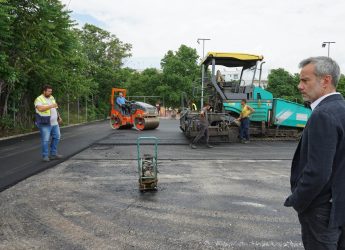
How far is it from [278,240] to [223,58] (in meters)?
10.0

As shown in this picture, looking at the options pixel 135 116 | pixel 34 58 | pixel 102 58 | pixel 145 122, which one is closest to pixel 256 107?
pixel 145 122

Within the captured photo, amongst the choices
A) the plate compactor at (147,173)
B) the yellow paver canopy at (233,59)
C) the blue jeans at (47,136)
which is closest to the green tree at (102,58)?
the yellow paver canopy at (233,59)

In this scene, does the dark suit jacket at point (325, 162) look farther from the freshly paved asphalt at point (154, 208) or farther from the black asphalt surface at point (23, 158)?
the black asphalt surface at point (23, 158)

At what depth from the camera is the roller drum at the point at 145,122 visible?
1756 centimetres

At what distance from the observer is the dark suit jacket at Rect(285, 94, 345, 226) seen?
7.22 feet

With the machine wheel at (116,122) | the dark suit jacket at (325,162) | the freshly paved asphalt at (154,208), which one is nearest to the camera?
the dark suit jacket at (325,162)

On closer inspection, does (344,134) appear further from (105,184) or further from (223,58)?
(223,58)

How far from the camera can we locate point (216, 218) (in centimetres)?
488

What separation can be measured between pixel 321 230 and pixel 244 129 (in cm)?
1109

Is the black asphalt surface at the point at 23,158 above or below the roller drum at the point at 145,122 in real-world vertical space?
below

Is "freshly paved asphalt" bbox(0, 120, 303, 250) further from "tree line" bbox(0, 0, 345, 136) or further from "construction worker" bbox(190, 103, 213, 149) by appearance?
"tree line" bbox(0, 0, 345, 136)

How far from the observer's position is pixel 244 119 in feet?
42.6

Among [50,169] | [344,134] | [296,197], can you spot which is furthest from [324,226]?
[50,169]

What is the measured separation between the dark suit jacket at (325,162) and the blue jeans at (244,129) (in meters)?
10.8
